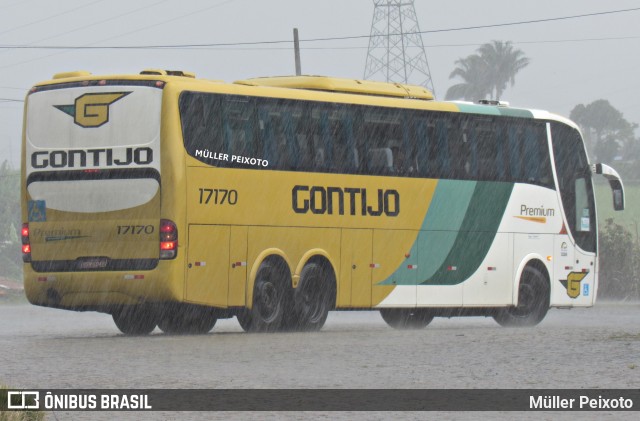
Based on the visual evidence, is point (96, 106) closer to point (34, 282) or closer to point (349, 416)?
point (34, 282)

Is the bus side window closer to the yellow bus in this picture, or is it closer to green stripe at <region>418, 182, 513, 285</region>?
the yellow bus

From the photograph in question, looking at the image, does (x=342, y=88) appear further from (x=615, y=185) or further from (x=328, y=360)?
(x=328, y=360)

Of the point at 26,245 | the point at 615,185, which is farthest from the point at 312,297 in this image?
the point at 615,185

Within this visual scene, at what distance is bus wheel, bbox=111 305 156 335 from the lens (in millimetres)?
22391

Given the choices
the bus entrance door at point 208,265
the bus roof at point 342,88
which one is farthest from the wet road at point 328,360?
the bus roof at point 342,88

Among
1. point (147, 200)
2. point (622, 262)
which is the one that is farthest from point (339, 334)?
point (622, 262)

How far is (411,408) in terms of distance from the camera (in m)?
11.6

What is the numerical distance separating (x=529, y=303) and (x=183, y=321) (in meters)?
6.71

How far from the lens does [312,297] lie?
22.3 m

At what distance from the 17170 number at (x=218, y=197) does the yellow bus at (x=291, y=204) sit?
0.08 ft

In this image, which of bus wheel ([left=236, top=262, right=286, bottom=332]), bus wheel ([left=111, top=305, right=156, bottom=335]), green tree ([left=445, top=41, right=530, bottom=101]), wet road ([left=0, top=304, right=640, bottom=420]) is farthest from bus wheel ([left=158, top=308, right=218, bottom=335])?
green tree ([left=445, top=41, right=530, bottom=101])

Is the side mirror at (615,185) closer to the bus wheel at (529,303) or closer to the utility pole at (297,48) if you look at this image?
the bus wheel at (529,303)

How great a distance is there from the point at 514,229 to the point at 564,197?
156cm

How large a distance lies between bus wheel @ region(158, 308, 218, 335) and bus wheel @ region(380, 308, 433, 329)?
352cm
